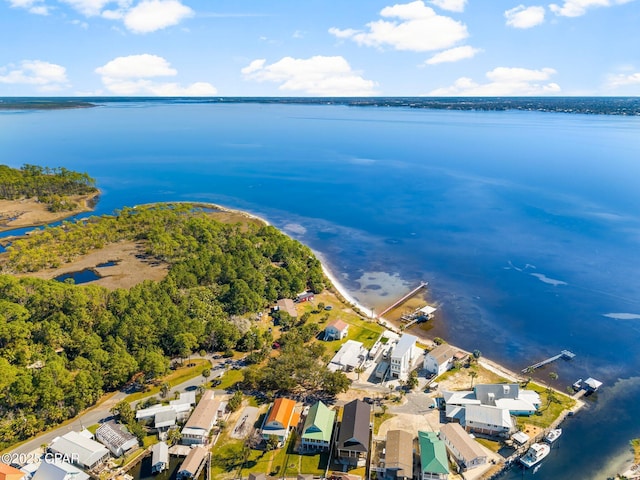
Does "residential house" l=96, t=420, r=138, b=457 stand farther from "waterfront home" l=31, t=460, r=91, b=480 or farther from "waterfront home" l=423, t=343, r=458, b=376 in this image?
"waterfront home" l=423, t=343, r=458, b=376

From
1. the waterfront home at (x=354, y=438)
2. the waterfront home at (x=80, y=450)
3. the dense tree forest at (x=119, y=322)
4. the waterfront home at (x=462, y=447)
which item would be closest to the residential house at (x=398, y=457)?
the waterfront home at (x=354, y=438)

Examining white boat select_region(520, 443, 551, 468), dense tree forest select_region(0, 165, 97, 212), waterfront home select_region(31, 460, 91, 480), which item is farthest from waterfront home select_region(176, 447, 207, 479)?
dense tree forest select_region(0, 165, 97, 212)

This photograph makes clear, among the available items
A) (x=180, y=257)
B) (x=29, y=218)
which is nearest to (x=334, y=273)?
(x=180, y=257)

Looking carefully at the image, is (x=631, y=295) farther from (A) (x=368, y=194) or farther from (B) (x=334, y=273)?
(A) (x=368, y=194)

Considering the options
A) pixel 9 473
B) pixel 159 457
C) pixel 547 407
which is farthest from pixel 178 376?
pixel 547 407

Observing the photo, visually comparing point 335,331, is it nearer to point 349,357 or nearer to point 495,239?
point 349,357

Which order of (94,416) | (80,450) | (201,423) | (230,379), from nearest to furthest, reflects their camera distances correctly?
(80,450) → (201,423) → (94,416) → (230,379)
